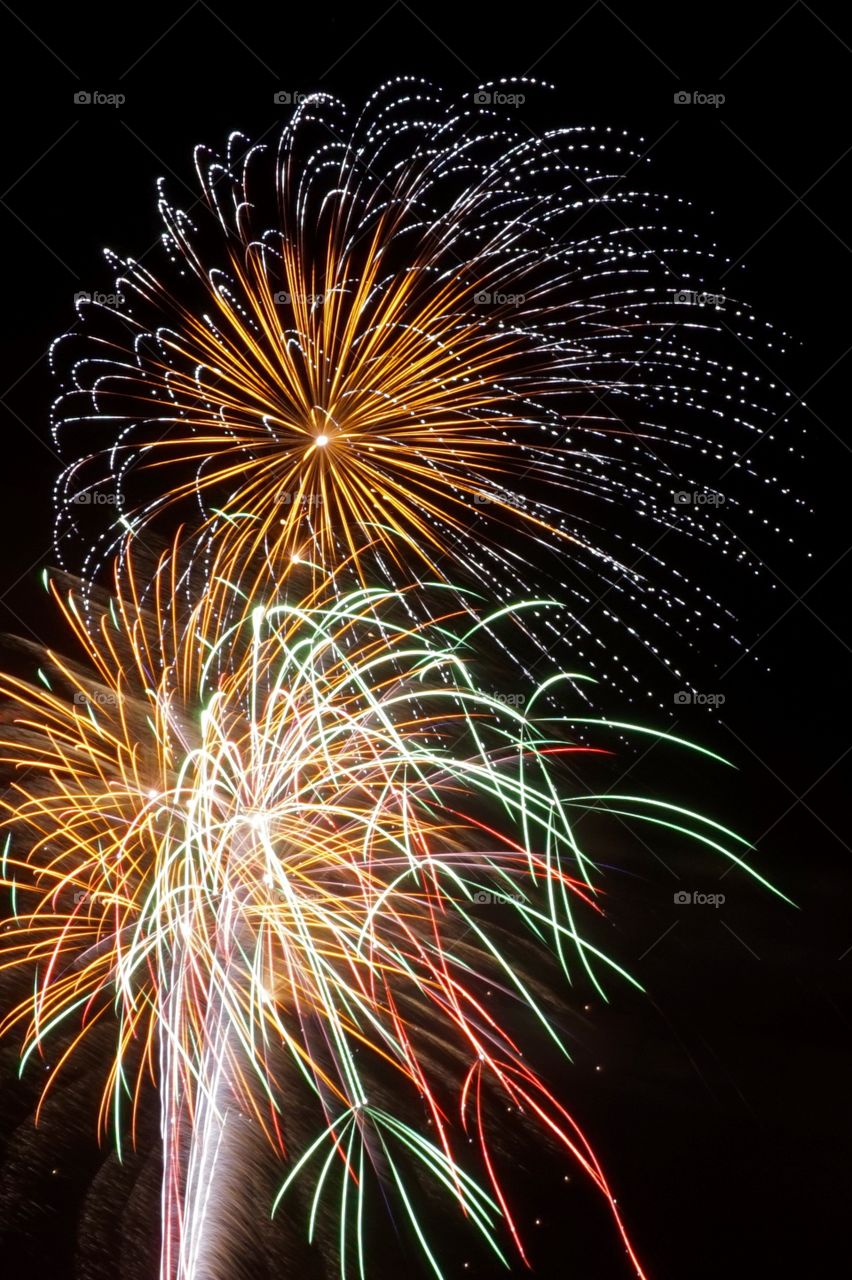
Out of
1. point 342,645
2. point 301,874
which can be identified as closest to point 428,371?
point 342,645

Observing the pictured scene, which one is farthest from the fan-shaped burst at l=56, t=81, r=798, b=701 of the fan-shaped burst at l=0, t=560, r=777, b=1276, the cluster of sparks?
the fan-shaped burst at l=0, t=560, r=777, b=1276

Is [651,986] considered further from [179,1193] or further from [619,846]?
[179,1193]

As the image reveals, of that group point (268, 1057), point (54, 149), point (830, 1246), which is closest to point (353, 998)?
point (268, 1057)

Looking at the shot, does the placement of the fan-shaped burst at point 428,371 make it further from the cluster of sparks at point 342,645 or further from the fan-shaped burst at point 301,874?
the fan-shaped burst at point 301,874

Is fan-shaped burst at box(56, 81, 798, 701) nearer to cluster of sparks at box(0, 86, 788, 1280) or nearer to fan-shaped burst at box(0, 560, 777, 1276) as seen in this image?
cluster of sparks at box(0, 86, 788, 1280)

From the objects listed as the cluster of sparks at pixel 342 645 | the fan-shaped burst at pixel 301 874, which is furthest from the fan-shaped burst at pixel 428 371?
the fan-shaped burst at pixel 301 874

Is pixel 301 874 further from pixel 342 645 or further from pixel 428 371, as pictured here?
pixel 428 371
